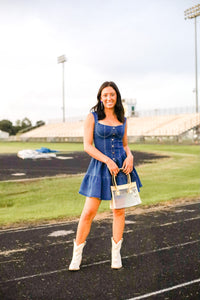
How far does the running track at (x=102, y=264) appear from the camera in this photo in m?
3.28

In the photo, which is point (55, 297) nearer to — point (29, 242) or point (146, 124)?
point (29, 242)

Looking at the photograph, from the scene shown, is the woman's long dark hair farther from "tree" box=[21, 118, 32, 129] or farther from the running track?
"tree" box=[21, 118, 32, 129]

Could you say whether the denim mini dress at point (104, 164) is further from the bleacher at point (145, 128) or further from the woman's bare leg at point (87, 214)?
the bleacher at point (145, 128)

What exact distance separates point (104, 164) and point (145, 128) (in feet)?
144

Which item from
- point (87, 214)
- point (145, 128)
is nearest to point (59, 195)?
point (87, 214)

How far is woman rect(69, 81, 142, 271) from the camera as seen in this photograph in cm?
371

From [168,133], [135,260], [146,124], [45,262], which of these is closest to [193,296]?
[135,260]

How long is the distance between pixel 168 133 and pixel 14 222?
119 feet

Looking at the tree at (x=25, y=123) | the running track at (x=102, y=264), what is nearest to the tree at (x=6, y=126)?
the tree at (x=25, y=123)

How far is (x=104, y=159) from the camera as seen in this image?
3.63m

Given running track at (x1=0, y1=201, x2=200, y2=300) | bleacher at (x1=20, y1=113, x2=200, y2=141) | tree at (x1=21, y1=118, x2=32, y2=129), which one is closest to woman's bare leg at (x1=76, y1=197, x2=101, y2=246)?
running track at (x1=0, y1=201, x2=200, y2=300)

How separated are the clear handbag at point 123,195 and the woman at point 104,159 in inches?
2.3

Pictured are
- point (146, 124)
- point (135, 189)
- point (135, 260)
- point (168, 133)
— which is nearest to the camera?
point (135, 189)

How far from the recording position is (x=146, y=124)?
162 feet
